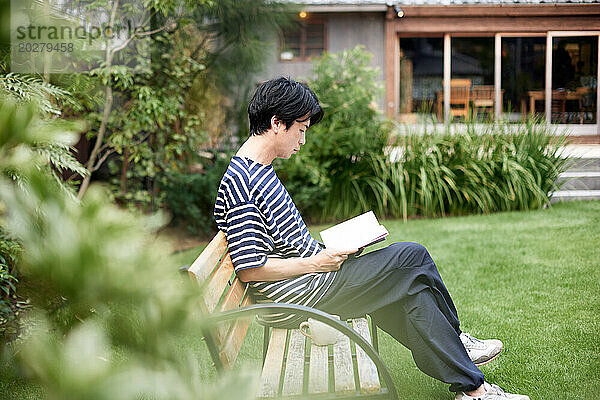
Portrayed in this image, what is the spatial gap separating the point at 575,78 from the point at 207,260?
36.5 ft

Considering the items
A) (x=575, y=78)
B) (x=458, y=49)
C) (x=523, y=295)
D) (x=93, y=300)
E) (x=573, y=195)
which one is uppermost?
(x=458, y=49)

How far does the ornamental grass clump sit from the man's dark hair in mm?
4833

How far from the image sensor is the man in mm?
2072

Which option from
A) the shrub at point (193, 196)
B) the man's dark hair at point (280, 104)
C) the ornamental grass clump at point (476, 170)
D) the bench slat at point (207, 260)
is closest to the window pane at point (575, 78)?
the ornamental grass clump at point (476, 170)

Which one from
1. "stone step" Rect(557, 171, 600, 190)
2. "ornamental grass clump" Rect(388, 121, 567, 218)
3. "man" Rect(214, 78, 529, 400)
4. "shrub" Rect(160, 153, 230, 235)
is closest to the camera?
"man" Rect(214, 78, 529, 400)

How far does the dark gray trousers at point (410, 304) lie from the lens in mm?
2072

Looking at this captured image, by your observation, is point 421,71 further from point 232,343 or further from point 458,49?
point 232,343

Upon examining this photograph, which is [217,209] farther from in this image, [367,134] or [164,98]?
[367,134]

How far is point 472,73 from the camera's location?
1380 cm

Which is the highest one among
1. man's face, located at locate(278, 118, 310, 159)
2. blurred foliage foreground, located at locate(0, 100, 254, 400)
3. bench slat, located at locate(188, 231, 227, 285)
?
man's face, located at locate(278, 118, 310, 159)

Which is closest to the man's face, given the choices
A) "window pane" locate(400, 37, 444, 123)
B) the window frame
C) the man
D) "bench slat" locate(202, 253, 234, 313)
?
the man

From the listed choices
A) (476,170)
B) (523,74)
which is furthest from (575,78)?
(476,170)

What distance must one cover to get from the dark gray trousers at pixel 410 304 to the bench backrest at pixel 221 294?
1.05 ft

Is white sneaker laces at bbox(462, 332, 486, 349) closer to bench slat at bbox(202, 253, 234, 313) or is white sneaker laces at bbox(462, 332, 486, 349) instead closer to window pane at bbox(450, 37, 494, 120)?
bench slat at bbox(202, 253, 234, 313)
